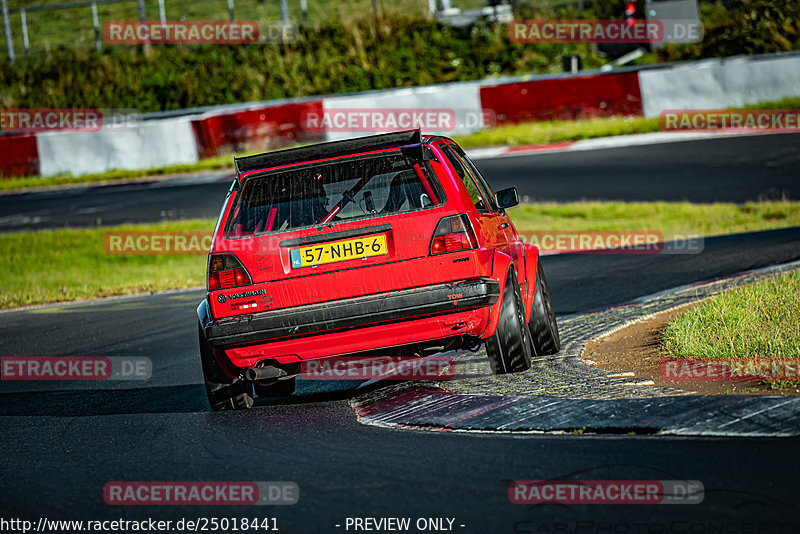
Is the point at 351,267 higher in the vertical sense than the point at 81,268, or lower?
higher

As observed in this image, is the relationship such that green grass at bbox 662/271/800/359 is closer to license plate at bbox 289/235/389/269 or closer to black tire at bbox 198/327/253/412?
license plate at bbox 289/235/389/269

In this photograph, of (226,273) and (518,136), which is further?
(518,136)

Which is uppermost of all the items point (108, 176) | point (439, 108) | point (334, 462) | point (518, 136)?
point (439, 108)

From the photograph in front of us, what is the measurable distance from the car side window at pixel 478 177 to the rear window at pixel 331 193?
3.39ft

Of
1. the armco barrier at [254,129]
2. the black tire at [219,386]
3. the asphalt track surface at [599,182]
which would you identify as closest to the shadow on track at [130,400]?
the black tire at [219,386]

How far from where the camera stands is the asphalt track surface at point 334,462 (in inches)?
168

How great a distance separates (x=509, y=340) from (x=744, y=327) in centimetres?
171

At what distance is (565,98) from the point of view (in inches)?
967

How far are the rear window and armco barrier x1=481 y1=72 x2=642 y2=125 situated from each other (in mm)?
17730

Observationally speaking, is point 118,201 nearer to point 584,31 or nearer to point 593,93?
point 593,93

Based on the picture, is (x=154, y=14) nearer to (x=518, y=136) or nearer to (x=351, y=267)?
(x=518, y=136)

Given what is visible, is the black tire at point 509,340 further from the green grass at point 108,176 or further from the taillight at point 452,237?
the green grass at point 108,176

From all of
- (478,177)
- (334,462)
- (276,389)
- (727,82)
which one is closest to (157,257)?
(276,389)

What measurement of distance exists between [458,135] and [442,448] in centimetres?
2074
